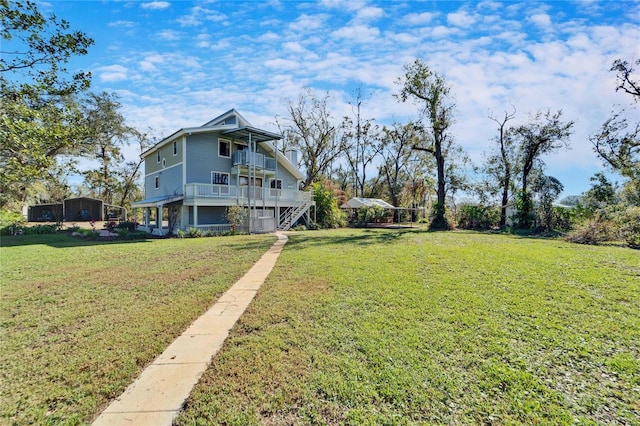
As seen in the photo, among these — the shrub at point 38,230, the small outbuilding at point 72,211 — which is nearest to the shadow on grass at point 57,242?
the shrub at point 38,230

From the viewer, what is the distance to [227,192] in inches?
756

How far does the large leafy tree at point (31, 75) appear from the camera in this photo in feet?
20.3

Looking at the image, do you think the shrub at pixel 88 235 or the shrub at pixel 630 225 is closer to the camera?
the shrub at pixel 630 225

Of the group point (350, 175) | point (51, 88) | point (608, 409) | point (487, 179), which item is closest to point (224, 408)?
point (608, 409)

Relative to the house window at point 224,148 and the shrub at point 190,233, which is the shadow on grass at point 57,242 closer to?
the shrub at point 190,233

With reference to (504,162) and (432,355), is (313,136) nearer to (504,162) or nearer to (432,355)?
(504,162)

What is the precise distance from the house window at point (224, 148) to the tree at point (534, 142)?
24.3m

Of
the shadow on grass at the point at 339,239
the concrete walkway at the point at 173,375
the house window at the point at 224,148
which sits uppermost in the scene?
the house window at the point at 224,148

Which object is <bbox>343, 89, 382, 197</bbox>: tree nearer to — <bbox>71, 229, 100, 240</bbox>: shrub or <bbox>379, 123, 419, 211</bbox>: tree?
<bbox>379, 123, 419, 211</bbox>: tree

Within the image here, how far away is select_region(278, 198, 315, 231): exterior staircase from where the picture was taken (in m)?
21.6

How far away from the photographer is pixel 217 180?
2052 centimetres

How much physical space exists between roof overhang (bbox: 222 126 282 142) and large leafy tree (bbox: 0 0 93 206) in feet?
39.1

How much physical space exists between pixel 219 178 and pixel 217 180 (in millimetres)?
228

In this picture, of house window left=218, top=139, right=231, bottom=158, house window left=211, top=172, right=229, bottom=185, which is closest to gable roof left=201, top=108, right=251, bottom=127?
house window left=218, top=139, right=231, bottom=158
